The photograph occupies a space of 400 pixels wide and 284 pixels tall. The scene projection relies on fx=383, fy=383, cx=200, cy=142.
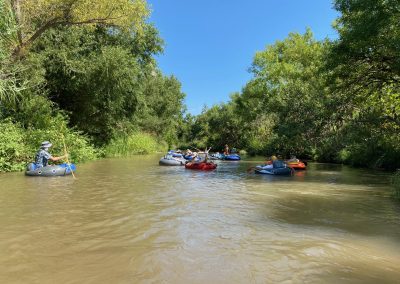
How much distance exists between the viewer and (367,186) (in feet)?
43.7

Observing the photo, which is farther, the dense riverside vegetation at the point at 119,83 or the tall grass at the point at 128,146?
the tall grass at the point at 128,146

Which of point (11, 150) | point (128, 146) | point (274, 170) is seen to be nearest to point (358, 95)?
point (274, 170)

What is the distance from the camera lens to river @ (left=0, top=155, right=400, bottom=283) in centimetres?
476

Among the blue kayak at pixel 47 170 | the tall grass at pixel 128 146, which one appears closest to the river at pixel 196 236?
the blue kayak at pixel 47 170

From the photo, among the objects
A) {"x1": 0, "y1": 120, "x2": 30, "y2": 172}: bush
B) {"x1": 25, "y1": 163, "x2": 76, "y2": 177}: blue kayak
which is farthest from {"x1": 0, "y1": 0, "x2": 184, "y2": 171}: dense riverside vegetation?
{"x1": 25, "y1": 163, "x2": 76, "y2": 177}: blue kayak

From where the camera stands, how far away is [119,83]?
73.5 feet

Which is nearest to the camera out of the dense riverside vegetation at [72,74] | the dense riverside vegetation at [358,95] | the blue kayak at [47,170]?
the dense riverside vegetation at [358,95]

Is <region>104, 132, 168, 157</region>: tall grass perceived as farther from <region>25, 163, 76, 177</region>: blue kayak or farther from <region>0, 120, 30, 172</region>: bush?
<region>25, 163, 76, 177</region>: blue kayak

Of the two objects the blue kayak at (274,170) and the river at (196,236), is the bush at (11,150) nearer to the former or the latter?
the river at (196,236)

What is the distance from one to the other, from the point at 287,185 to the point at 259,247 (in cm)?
785

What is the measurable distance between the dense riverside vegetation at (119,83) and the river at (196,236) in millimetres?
5248

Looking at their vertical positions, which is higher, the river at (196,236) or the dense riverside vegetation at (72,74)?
the dense riverside vegetation at (72,74)

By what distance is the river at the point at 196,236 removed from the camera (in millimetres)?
4762

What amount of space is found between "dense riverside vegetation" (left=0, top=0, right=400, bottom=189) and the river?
5.25m
